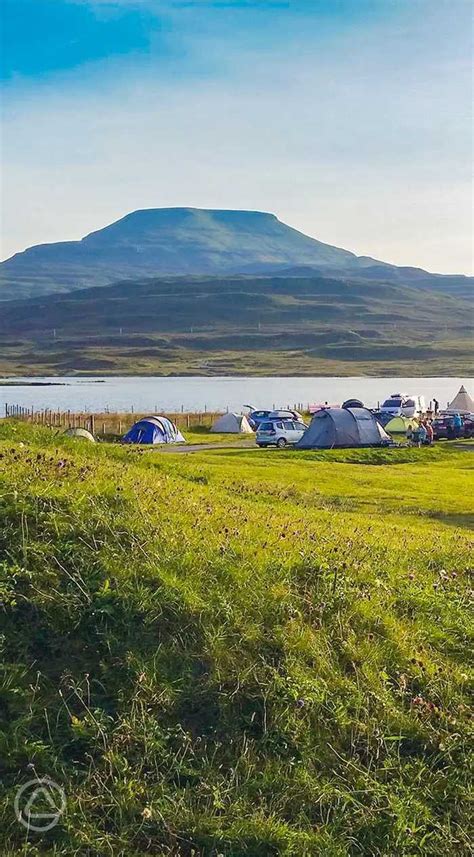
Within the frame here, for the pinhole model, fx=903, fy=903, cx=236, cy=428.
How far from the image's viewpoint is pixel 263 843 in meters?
5.96

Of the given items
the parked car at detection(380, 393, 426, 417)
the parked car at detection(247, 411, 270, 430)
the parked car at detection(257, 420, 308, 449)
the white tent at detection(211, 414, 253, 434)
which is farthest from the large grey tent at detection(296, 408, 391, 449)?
the parked car at detection(380, 393, 426, 417)

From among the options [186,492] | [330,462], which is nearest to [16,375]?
[330,462]

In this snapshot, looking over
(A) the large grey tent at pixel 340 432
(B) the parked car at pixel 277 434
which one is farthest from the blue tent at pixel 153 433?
(A) the large grey tent at pixel 340 432

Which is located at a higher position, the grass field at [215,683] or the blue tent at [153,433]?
the grass field at [215,683]

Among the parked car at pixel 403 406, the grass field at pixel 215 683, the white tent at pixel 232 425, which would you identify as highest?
the grass field at pixel 215 683

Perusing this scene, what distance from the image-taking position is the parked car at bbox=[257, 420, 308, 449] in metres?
47.7

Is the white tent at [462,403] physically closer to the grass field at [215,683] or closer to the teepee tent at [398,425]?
the teepee tent at [398,425]

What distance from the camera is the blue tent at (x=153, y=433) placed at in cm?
4775

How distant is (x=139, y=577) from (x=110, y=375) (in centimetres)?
18290

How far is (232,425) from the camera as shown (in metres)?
58.7

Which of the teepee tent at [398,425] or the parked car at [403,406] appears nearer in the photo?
the teepee tent at [398,425]

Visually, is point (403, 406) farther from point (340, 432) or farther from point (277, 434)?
point (340, 432)

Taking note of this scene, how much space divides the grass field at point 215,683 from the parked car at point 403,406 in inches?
2175

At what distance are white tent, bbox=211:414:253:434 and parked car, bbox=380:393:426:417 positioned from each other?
11045 mm
